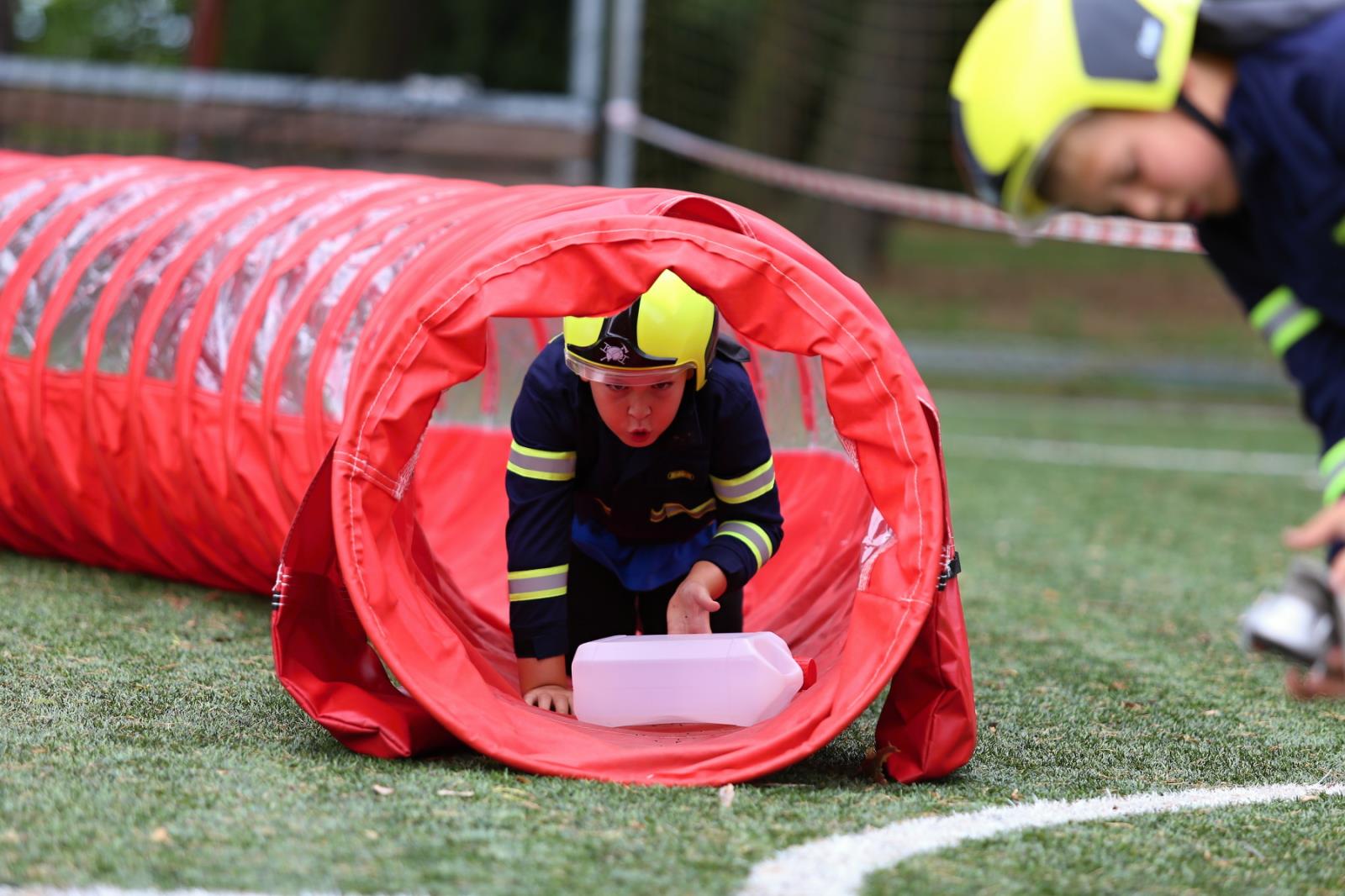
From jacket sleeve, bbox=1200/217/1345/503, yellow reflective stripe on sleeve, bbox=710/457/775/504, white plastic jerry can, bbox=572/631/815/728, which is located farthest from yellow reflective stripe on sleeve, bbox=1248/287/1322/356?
yellow reflective stripe on sleeve, bbox=710/457/775/504

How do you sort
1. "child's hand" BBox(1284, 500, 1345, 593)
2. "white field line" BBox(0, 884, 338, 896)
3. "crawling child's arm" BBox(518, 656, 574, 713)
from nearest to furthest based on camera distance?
"child's hand" BBox(1284, 500, 1345, 593) → "white field line" BBox(0, 884, 338, 896) → "crawling child's arm" BBox(518, 656, 574, 713)

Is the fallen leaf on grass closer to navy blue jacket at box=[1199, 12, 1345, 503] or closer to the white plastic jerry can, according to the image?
the white plastic jerry can

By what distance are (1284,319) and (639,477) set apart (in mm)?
1793

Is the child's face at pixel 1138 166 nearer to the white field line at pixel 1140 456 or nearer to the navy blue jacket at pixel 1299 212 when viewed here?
the navy blue jacket at pixel 1299 212

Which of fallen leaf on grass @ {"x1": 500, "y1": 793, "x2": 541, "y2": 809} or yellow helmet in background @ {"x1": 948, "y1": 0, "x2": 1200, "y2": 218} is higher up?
yellow helmet in background @ {"x1": 948, "y1": 0, "x2": 1200, "y2": 218}

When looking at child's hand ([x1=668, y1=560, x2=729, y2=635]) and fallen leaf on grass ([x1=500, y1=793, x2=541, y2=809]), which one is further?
child's hand ([x1=668, y1=560, x2=729, y2=635])

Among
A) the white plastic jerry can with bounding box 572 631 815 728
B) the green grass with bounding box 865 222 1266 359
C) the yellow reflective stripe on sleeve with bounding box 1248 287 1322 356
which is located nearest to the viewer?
the yellow reflective stripe on sleeve with bounding box 1248 287 1322 356

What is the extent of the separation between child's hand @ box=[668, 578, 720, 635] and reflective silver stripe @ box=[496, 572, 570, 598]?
0.30 m

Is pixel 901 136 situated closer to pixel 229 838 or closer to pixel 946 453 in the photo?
pixel 946 453

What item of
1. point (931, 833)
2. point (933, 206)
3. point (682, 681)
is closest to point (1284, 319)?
point (931, 833)

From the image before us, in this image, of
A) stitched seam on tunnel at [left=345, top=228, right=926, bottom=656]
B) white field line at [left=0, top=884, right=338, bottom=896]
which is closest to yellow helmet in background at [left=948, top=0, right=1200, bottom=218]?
stitched seam on tunnel at [left=345, top=228, right=926, bottom=656]

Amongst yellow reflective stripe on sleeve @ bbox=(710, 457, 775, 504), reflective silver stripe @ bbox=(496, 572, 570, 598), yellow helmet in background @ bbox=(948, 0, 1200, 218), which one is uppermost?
yellow helmet in background @ bbox=(948, 0, 1200, 218)

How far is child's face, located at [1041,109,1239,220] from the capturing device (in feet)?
7.59

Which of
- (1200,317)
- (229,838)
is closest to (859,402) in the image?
(229,838)
